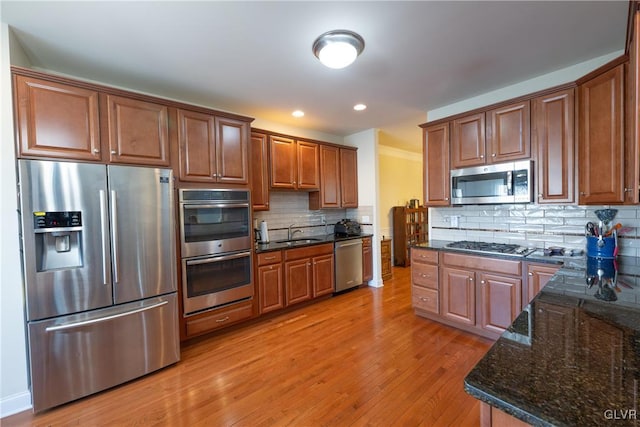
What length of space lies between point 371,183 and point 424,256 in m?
1.74

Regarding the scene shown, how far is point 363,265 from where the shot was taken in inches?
174

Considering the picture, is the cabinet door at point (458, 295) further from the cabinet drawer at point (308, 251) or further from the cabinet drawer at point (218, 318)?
the cabinet drawer at point (218, 318)

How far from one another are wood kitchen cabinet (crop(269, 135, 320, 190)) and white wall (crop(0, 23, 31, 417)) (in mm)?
2344

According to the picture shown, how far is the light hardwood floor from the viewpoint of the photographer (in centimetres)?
180

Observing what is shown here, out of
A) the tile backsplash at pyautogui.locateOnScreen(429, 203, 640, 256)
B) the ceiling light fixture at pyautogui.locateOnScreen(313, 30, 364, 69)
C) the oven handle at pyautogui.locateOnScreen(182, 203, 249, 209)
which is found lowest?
the tile backsplash at pyautogui.locateOnScreen(429, 203, 640, 256)

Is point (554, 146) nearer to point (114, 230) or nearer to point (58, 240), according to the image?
point (114, 230)

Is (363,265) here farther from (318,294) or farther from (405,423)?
(405,423)

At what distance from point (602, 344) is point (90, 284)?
2.84m

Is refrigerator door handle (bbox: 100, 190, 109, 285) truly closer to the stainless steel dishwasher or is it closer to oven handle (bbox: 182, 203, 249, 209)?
oven handle (bbox: 182, 203, 249, 209)

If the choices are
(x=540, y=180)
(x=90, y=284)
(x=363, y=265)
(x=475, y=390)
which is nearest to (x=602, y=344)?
(x=475, y=390)

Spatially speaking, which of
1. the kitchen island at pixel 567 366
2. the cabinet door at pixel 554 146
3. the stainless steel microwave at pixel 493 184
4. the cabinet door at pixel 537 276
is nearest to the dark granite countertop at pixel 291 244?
the stainless steel microwave at pixel 493 184

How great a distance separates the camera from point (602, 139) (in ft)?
6.48

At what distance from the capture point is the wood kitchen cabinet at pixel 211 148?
105 inches

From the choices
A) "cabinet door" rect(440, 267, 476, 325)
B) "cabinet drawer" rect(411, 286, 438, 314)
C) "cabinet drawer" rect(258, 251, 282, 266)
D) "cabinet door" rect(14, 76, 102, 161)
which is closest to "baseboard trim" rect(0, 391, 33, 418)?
"cabinet door" rect(14, 76, 102, 161)
